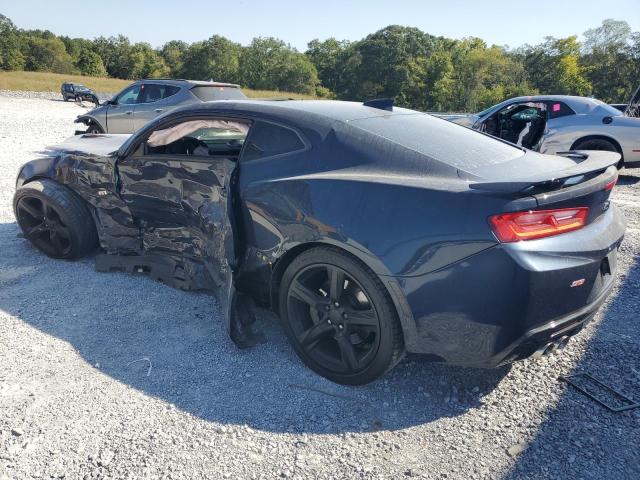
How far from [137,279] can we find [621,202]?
22.5 ft

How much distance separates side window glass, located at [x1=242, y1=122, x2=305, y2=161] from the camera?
286 centimetres

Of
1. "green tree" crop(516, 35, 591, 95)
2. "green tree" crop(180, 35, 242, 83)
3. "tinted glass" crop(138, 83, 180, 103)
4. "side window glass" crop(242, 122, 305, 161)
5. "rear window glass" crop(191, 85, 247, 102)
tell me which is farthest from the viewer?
"green tree" crop(180, 35, 242, 83)

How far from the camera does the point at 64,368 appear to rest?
2.81 meters

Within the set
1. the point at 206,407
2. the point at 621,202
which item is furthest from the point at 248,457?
the point at 621,202

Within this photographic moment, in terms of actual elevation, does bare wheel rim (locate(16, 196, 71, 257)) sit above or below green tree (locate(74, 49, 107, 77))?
below

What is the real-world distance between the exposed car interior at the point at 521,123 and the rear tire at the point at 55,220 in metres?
7.29

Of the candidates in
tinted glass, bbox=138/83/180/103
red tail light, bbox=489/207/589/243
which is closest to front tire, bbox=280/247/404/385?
red tail light, bbox=489/207/589/243

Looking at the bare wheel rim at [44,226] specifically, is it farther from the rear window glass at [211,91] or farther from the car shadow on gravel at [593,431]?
the rear window glass at [211,91]

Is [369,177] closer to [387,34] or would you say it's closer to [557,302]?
[557,302]

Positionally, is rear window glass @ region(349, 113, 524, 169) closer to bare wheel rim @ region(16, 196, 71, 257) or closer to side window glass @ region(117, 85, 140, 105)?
bare wheel rim @ region(16, 196, 71, 257)

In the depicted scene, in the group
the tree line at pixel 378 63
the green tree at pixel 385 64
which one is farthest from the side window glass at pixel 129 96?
the green tree at pixel 385 64

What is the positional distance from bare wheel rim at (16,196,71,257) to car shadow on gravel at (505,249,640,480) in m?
3.85

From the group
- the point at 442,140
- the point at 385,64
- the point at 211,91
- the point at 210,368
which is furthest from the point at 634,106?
the point at 385,64

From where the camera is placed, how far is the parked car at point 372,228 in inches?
85.9
